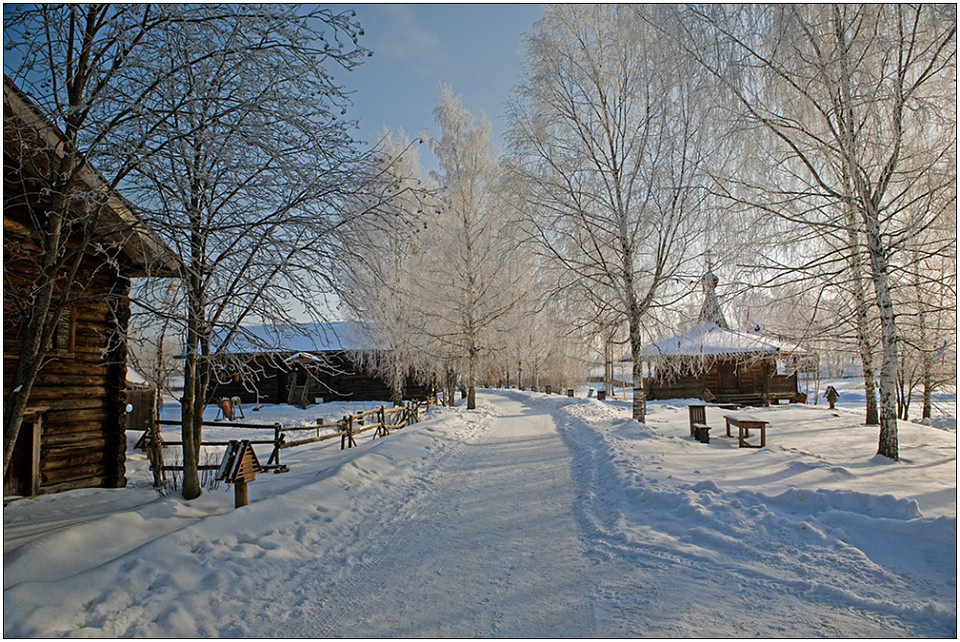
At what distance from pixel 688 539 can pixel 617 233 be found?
963cm

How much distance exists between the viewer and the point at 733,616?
11.0ft

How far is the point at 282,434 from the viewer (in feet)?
40.6

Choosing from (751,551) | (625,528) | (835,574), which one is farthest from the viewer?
(625,528)

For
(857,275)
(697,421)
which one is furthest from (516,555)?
(697,421)

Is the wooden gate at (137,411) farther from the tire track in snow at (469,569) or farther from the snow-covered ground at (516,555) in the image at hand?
the tire track in snow at (469,569)

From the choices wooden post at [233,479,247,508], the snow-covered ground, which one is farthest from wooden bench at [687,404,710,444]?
wooden post at [233,479,247,508]

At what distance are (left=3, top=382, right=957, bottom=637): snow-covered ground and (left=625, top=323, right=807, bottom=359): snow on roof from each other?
10.8ft

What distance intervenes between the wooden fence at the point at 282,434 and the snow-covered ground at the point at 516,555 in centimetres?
93

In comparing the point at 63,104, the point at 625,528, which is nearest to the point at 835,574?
the point at 625,528

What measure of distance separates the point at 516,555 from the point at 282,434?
Answer: 375 inches

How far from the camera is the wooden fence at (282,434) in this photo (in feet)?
28.2

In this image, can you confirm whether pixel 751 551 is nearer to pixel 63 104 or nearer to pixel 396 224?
pixel 396 224

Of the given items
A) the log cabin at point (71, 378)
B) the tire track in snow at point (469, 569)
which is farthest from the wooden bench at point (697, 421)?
the log cabin at point (71, 378)

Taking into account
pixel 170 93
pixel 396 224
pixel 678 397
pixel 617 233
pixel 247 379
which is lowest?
pixel 678 397
